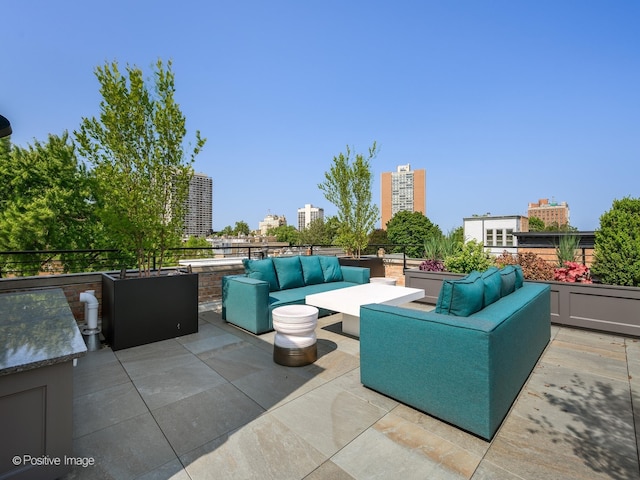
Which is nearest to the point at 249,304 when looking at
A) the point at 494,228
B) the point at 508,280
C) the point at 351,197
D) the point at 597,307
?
the point at 508,280

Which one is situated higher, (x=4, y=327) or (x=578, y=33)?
(x=578, y=33)

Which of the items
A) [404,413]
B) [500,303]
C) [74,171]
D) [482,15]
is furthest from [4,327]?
[74,171]

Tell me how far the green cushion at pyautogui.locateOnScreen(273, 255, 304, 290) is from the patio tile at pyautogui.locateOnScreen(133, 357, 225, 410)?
197 centimetres

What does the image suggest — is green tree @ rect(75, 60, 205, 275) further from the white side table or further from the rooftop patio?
the white side table

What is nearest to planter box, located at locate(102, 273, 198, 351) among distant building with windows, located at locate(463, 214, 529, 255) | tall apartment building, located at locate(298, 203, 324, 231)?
distant building with windows, located at locate(463, 214, 529, 255)

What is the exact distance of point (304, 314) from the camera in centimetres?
284

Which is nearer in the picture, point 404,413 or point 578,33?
point 404,413

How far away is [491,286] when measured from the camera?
2.50 meters

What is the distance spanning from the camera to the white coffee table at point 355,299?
322 centimetres

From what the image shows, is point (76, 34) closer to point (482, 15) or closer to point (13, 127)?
point (13, 127)

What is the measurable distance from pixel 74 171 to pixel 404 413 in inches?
681

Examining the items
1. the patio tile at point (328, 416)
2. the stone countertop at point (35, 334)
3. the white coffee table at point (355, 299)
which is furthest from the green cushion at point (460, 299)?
the stone countertop at point (35, 334)

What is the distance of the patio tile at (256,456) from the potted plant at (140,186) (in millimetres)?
2326

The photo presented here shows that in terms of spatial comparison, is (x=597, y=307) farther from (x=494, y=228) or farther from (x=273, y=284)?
(x=494, y=228)
